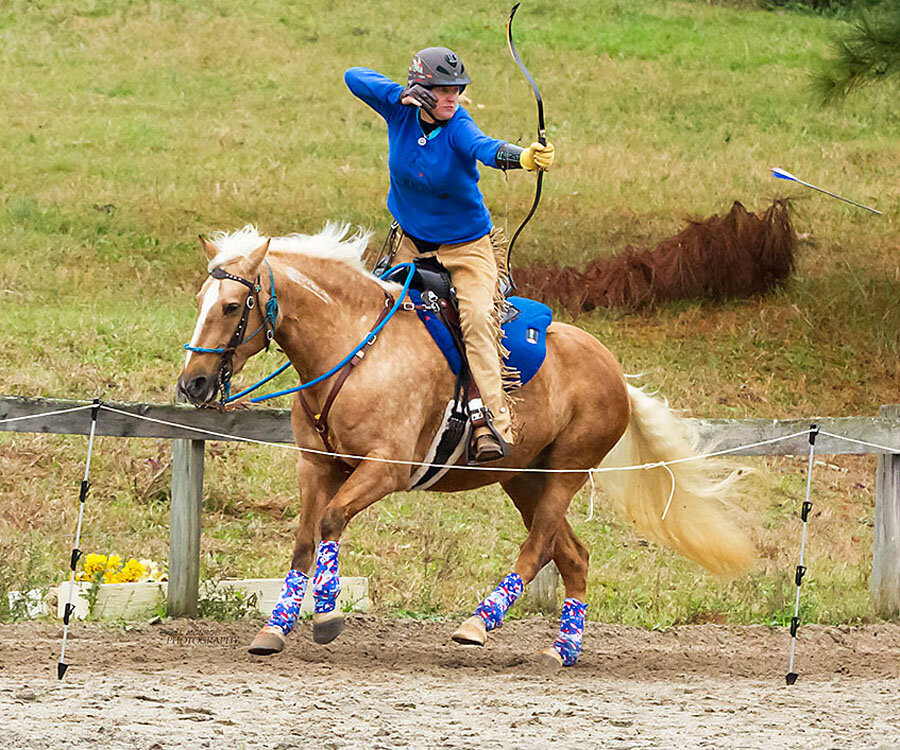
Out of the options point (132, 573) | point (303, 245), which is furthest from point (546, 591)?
point (303, 245)

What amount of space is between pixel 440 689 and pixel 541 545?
137 cm

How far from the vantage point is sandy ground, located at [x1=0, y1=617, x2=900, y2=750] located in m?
5.27

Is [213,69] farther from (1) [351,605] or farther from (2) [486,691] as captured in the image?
(2) [486,691]

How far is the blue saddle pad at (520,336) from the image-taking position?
7.07 m

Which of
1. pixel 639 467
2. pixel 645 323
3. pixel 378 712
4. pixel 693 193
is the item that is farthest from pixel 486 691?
pixel 693 193

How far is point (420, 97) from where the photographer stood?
273 inches

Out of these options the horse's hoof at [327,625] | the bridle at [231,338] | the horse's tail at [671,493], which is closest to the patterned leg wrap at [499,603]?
the horse's hoof at [327,625]

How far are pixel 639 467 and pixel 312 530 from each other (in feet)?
6.72

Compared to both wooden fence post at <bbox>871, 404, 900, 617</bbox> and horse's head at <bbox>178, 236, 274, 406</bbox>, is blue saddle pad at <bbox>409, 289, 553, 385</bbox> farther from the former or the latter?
wooden fence post at <bbox>871, 404, 900, 617</bbox>

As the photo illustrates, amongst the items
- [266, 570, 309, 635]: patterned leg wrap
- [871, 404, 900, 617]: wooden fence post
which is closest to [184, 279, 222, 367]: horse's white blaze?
[266, 570, 309, 635]: patterned leg wrap

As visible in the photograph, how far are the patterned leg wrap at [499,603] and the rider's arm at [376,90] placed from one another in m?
2.57

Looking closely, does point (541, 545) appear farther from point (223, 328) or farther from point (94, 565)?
point (94, 565)

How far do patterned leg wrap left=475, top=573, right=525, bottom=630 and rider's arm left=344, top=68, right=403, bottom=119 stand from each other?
8.44ft

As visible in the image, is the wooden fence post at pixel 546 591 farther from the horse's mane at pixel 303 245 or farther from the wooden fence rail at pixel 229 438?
the horse's mane at pixel 303 245
